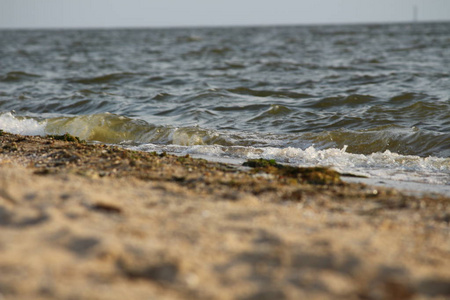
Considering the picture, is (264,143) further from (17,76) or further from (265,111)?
(17,76)

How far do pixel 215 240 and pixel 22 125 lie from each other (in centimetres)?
713

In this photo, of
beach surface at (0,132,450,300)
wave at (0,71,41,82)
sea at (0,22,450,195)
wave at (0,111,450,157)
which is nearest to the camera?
beach surface at (0,132,450,300)

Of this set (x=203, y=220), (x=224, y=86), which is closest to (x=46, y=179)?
(x=203, y=220)

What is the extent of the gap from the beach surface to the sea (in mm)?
1666

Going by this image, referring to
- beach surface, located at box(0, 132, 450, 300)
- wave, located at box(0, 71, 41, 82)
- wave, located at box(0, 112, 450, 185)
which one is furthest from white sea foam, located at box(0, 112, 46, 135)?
wave, located at box(0, 71, 41, 82)

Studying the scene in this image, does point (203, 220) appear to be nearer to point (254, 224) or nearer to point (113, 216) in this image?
point (254, 224)

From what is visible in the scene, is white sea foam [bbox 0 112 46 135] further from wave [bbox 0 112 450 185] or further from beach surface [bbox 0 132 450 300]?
beach surface [bbox 0 132 450 300]

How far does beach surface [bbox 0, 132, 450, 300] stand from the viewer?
2.52 m

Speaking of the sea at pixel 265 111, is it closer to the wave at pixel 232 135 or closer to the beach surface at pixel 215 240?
the wave at pixel 232 135

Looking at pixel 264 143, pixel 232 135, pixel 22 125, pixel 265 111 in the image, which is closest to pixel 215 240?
pixel 264 143

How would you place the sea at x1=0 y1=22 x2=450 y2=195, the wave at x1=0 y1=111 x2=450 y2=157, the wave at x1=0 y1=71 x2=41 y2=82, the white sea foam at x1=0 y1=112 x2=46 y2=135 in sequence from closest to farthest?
the sea at x1=0 y1=22 x2=450 y2=195 < the wave at x1=0 y1=111 x2=450 y2=157 < the white sea foam at x1=0 y1=112 x2=46 y2=135 < the wave at x1=0 y1=71 x2=41 y2=82

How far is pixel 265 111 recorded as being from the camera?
978cm

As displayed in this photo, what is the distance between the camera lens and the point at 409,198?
4.27 metres

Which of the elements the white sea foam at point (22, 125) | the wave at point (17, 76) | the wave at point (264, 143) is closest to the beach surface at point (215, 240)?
the wave at point (264, 143)
